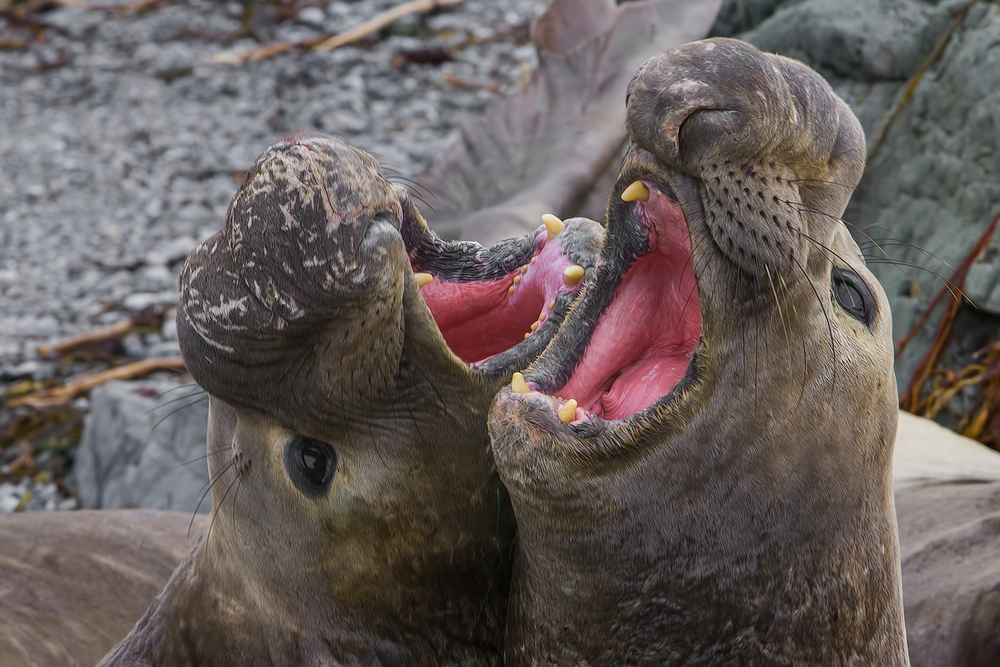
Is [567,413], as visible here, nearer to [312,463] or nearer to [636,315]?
[636,315]

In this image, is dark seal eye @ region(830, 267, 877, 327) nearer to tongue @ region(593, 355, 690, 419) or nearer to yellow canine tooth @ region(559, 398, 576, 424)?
tongue @ region(593, 355, 690, 419)

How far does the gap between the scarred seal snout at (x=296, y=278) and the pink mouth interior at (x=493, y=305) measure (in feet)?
1.09

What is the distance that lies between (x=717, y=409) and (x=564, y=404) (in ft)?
0.93

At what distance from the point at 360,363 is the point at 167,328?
489 centimetres

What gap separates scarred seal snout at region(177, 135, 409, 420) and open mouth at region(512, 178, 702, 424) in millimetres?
383

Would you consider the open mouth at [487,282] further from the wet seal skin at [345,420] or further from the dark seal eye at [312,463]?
the dark seal eye at [312,463]

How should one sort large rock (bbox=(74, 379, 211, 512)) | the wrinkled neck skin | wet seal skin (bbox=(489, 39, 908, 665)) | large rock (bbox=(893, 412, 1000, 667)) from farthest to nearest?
large rock (bbox=(74, 379, 211, 512)) < large rock (bbox=(893, 412, 1000, 667)) < the wrinkled neck skin < wet seal skin (bbox=(489, 39, 908, 665))

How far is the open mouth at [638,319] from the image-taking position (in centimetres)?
245

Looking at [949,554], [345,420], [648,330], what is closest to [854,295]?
[648,330]

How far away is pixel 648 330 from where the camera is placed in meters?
2.54

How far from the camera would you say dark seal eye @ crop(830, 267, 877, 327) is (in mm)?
2436

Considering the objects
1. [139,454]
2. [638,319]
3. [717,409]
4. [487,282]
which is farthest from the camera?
[139,454]

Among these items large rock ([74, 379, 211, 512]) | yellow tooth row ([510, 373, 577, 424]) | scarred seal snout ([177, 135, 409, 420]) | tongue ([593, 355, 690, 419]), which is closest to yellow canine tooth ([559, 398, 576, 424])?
yellow tooth row ([510, 373, 577, 424])

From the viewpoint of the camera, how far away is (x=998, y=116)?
18.7ft
